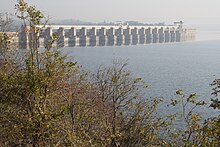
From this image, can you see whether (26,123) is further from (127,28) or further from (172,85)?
(127,28)

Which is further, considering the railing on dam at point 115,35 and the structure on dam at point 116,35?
the structure on dam at point 116,35

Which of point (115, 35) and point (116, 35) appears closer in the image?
point (115, 35)

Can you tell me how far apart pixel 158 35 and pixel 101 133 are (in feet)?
280

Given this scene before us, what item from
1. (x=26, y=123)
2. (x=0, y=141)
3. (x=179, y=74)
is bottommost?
(x=179, y=74)

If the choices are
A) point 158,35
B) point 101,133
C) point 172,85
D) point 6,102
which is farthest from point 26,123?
point 158,35

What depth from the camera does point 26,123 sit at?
173 inches

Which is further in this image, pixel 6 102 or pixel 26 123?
pixel 6 102

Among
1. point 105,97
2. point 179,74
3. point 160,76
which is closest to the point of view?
point 105,97

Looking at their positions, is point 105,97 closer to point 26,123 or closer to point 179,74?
point 26,123

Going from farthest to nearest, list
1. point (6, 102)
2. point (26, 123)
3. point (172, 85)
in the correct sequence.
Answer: point (172, 85) < point (6, 102) < point (26, 123)

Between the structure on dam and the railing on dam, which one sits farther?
the structure on dam

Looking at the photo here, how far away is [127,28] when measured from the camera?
269ft

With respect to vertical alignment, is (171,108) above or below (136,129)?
below

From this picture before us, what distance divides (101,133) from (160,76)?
24523 millimetres
